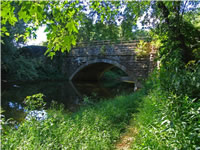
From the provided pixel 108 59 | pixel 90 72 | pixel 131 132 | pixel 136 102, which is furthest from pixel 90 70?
pixel 131 132

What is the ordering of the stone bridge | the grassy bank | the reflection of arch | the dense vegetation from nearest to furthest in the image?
the dense vegetation
the grassy bank
the stone bridge
the reflection of arch

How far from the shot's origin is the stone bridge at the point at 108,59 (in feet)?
32.9

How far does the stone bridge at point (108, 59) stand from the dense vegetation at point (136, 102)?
9.32 feet

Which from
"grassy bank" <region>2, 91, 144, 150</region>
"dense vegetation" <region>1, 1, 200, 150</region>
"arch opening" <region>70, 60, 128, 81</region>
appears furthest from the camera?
"arch opening" <region>70, 60, 128, 81</region>

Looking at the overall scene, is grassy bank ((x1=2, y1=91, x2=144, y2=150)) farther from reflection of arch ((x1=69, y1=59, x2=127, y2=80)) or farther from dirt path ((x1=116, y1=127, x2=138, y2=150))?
reflection of arch ((x1=69, y1=59, x2=127, y2=80))

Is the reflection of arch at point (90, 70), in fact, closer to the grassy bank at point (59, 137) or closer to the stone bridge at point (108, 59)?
the stone bridge at point (108, 59)

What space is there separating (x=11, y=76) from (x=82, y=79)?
266 inches

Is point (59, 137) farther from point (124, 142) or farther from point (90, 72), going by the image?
point (90, 72)

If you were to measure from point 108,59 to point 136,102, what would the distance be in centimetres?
743

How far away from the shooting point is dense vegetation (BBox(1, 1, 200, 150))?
153cm

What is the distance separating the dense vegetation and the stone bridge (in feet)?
9.32

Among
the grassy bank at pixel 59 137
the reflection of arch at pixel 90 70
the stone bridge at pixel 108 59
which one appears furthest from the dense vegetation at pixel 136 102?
the reflection of arch at pixel 90 70

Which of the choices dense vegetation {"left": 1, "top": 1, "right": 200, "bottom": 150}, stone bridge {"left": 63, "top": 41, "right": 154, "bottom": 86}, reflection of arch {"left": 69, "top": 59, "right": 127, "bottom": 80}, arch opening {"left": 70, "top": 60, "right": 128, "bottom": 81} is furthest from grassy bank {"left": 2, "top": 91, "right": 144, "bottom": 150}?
arch opening {"left": 70, "top": 60, "right": 128, "bottom": 81}

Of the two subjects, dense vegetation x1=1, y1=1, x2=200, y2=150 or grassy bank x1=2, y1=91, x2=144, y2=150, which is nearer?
dense vegetation x1=1, y1=1, x2=200, y2=150
